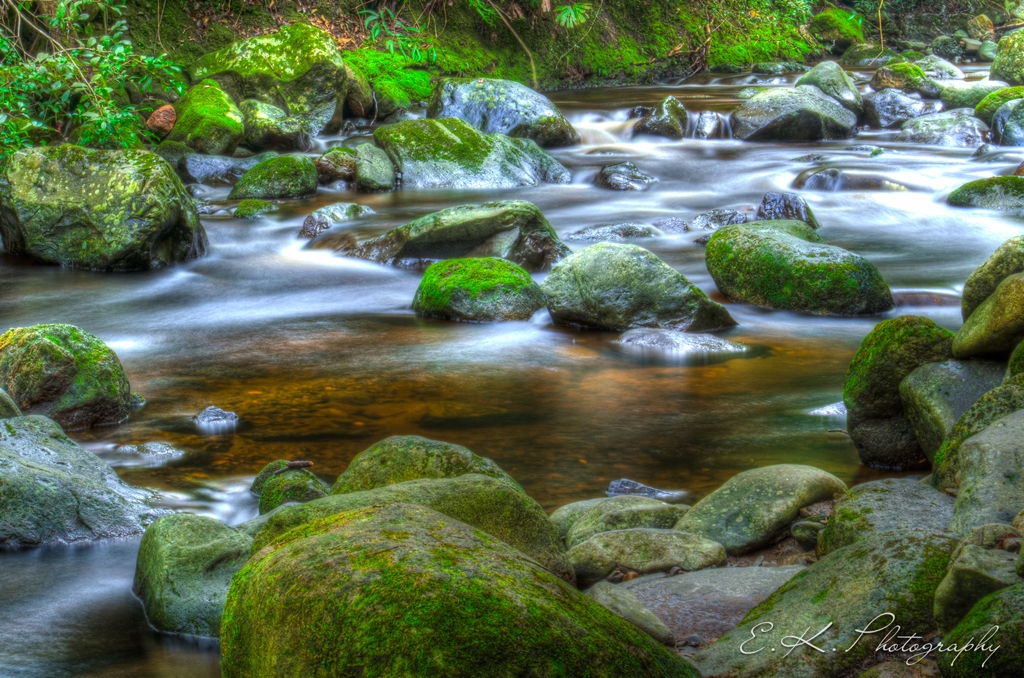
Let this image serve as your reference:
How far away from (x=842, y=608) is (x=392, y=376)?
4.57 m

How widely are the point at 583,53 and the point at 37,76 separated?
50.3ft

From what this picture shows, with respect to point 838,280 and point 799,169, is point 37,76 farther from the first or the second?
point 799,169

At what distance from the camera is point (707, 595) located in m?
3.15

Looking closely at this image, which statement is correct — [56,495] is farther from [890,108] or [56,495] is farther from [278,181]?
[890,108]

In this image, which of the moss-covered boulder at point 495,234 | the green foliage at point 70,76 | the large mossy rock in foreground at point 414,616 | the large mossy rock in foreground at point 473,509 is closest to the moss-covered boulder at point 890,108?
the moss-covered boulder at point 495,234

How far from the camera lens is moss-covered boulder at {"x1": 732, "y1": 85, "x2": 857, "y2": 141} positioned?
54.1 feet

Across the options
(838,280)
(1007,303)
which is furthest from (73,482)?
(838,280)

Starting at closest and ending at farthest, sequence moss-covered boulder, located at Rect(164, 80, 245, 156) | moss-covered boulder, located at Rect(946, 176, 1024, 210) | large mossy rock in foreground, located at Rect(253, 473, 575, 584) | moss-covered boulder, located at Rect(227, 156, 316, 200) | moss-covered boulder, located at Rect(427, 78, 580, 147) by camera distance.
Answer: large mossy rock in foreground, located at Rect(253, 473, 575, 584) → moss-covered boulder, located at Rect(946, 176, 1024, 210) → moss-covered boulder, located at Rect(227, 156, 316, 200) → moss-covered boulder, located at Rect(164, 80, 245, 156) → moss-covered boulder, located at Rect(427, 78, 580, 147)

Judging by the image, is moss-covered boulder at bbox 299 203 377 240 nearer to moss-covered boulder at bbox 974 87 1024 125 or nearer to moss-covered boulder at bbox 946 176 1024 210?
moss-covered boulder at bbox 946 176 1024 210

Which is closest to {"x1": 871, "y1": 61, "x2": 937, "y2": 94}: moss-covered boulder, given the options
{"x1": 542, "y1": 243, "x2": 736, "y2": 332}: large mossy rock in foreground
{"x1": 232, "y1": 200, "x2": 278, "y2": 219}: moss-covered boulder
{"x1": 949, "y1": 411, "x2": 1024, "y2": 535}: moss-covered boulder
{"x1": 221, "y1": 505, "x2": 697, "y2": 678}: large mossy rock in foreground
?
{"x1": 232, "y1": 200, "x2": 278, "y2": 219}: moss-covered boulder

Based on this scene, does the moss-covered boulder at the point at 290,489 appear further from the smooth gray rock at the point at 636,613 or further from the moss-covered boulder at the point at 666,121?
the moss-covered boulder at the point at 666,121

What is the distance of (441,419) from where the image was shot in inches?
236

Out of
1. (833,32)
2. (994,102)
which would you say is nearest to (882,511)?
(994,102)

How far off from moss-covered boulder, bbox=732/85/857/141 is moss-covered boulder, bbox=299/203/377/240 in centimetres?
768
